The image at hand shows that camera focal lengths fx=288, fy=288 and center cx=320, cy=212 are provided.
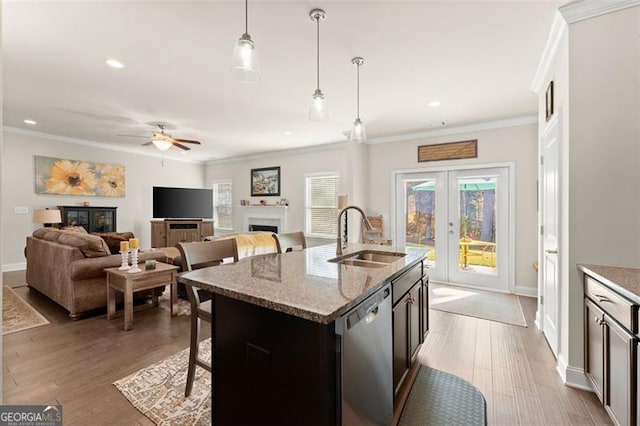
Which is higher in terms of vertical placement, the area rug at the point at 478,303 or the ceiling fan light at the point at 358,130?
the ceiling fan light at the point at 358,130

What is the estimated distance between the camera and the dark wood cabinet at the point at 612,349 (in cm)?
143

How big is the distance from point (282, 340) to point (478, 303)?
12.1 feet

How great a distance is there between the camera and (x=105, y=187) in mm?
6469

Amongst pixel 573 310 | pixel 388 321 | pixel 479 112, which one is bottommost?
pixel 573 310

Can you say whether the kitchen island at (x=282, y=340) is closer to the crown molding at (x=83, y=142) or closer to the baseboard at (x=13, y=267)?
the baseboard at (x=13, y=267)

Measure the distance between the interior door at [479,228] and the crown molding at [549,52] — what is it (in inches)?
64.0

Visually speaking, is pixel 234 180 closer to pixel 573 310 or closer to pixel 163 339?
pixel 163 339

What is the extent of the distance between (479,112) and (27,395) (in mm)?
5511

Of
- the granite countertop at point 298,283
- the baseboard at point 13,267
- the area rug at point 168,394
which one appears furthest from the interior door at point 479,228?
the baseboard at point 13,267

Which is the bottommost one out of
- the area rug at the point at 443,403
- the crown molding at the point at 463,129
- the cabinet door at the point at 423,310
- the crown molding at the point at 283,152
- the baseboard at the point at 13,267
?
the area rug at the point at 443,403

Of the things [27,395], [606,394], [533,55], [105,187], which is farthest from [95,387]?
[105,187]

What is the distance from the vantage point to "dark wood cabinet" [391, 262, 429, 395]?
1742 millimetres

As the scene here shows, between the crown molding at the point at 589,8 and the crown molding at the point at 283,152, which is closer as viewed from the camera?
the crown molding at the point at 589,8

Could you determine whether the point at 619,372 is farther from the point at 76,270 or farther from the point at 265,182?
the point at 265,182
